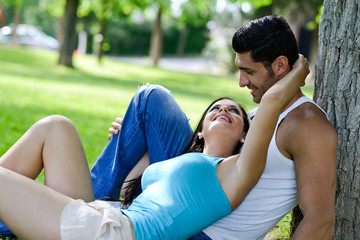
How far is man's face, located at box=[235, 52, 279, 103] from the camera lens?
9.59ft

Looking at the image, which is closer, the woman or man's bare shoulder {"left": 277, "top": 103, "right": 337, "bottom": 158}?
man's bare shoulder {"left": 277, "top": 103, "right": 337, "bottom": 158}

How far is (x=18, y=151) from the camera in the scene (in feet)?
9.87

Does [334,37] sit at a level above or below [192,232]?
above

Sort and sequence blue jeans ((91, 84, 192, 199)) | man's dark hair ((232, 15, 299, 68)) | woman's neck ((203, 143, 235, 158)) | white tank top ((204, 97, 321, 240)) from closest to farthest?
white tank top ((204, 97, 321, 240))
man's dark hair ((232, 15, 299, 68))
woman's neck ((203, 143, 235, 158))
blue jeans ((91, 84, 192, 199))

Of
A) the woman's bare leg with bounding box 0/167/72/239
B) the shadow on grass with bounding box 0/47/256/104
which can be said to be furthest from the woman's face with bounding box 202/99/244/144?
the shadow on grass with bounding box 0/47/256/104

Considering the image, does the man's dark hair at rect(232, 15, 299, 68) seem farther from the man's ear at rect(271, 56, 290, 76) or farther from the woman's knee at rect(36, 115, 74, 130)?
the woman's knee at rect(36, 115, 74, 130)

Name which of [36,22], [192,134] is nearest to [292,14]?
[192,134]

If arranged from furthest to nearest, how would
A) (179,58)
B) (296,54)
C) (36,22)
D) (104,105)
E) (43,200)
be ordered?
(36,22) → (179,58) → (104,105) → (296,54) → (43,200)

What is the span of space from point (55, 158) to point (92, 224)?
0.63m

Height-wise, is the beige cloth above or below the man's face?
below

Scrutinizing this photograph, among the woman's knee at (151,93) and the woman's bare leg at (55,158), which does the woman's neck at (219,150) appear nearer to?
the woman's knee at (151,93)

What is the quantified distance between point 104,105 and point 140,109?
7.69m

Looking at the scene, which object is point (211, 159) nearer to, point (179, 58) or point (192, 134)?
point (192, 134)

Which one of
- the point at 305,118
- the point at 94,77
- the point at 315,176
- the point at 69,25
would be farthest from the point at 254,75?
the point at 69,25
